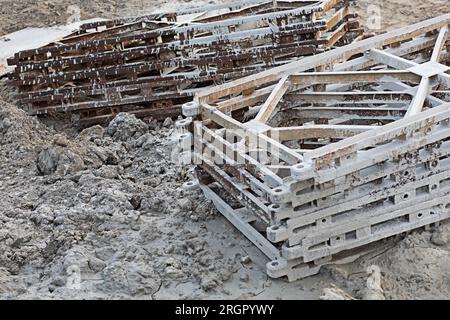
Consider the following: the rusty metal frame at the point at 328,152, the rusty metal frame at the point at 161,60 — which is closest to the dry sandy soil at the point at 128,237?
the rusty metal frame at the point at 328,152

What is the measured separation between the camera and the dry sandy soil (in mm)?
5426

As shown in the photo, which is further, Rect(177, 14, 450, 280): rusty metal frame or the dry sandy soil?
the dry sandy soil

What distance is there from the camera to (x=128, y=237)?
241 inches

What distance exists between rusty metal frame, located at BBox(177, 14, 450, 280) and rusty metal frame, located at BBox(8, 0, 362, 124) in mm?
1456

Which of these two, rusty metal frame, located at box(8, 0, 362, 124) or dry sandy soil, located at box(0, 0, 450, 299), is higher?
rusty metal frame, located at box(8, 0, 362, 124)

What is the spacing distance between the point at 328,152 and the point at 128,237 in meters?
1.89

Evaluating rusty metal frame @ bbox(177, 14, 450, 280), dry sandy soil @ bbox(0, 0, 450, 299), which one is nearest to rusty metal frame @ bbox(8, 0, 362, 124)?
dry sandy soil @ bbox(0, 0, 450, 299)

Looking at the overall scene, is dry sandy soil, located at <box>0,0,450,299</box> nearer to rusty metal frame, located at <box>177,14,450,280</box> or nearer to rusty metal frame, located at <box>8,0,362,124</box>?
rusty metal frame, located at <box>177,14,450,280</box>

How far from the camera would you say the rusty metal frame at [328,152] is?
16.9 ft

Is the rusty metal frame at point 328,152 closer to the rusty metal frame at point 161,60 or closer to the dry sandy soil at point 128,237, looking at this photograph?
the dry sandy soil at point 128,237

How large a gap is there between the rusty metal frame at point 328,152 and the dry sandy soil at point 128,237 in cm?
20

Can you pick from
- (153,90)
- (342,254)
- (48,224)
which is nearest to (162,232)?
(48,224)

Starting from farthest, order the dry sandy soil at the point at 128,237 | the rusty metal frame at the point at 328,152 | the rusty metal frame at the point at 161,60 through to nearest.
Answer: the rusty metal frame at the point at 161,60
the dry sandy soil at the point at 128,237
the rusty metal frame at the point at 328,152

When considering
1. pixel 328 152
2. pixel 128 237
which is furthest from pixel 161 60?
pixel 328 152
